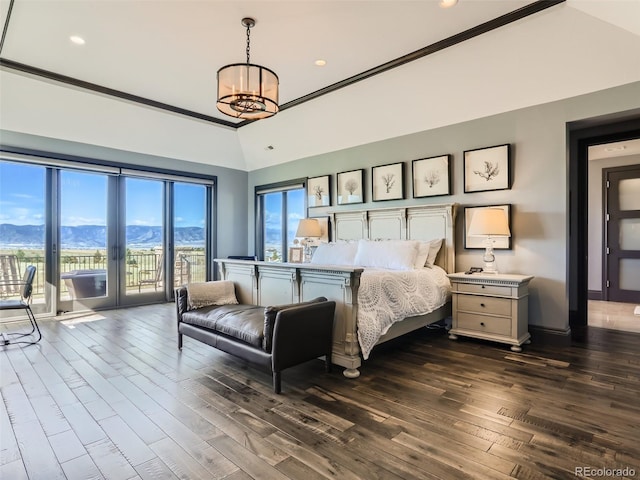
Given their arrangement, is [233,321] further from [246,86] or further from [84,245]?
[84,245]

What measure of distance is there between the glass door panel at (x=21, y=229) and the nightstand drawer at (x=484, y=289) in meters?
5.84

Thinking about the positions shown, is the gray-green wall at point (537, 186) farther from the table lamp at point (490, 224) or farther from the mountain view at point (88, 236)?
the mountain view at point (88, 236)

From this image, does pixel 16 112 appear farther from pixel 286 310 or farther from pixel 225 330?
pixel 286 310

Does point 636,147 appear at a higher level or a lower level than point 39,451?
higher

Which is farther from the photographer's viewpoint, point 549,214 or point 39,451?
point 549,214

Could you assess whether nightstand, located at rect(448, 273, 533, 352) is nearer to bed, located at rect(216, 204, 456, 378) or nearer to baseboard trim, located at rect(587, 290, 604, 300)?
bed, located at rect(216, 204, 456, 378)

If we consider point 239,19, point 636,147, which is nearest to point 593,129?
point 636,147

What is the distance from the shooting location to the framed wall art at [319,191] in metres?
6.06

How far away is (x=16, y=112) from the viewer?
4707 mm

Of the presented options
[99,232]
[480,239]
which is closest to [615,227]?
[480,239]

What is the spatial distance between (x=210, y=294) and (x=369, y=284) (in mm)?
1755

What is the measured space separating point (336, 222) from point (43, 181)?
4.49 m

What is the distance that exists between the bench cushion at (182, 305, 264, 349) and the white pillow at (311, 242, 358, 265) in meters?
1.63

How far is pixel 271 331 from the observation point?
2.64 metres
